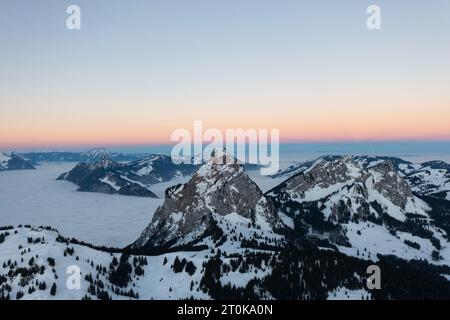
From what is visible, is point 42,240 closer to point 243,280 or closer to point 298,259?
point 243,280
